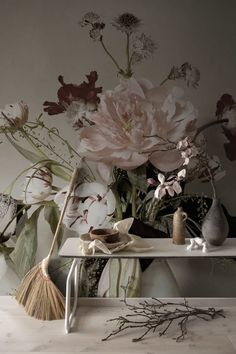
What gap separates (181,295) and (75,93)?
1042 millimetres

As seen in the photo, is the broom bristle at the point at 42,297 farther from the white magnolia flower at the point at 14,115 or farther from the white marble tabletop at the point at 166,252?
the white magnolia flower at the point at 14,115

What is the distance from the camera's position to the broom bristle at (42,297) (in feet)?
5.07

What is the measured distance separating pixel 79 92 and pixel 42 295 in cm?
89

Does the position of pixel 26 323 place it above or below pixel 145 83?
below

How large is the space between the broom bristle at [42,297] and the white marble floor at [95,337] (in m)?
0.03

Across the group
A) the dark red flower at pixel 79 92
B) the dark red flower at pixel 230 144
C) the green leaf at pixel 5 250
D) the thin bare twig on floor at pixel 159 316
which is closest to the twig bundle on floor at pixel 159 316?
the thin bare twig on floor at pixel 159 316

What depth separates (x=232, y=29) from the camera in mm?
1668

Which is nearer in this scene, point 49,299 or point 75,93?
point 49,299

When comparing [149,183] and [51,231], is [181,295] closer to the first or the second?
[149,183]

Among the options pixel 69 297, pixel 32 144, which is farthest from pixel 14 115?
pixel 69 297

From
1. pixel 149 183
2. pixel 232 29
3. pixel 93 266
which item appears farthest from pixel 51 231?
pixel 232 29

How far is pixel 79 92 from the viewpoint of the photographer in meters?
1.68

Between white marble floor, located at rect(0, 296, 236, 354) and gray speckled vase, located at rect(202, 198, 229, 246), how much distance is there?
362 mm

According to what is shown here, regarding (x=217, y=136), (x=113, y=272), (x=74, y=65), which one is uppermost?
(x=74, y=65)
